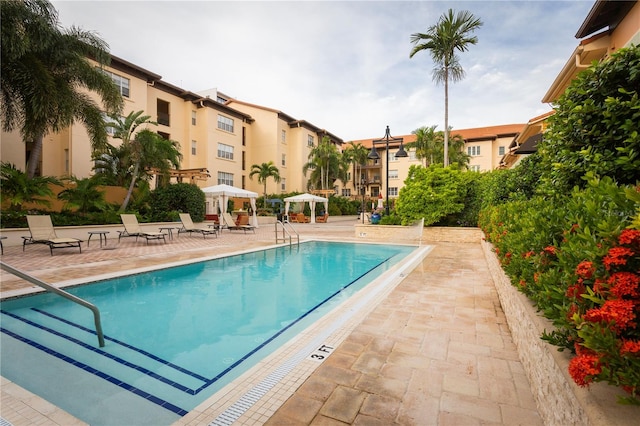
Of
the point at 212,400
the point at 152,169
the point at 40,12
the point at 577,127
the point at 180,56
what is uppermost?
the point at 40,12

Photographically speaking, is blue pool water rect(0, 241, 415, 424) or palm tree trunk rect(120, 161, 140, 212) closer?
blue pool water rect(0, 241, 415, 424)

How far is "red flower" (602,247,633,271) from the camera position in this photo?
134 centimetres

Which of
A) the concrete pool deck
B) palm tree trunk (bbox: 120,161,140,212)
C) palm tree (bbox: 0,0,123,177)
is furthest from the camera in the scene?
palm tree trunk (bbox: 120,161,140,212)

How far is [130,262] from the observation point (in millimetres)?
8422

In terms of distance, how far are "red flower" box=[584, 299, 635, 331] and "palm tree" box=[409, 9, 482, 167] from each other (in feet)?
56.9

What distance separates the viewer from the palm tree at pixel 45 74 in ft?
35.1

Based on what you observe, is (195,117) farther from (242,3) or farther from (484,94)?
(484,94)

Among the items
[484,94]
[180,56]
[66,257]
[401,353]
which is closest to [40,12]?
[180,56]

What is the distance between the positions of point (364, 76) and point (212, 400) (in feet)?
57.7

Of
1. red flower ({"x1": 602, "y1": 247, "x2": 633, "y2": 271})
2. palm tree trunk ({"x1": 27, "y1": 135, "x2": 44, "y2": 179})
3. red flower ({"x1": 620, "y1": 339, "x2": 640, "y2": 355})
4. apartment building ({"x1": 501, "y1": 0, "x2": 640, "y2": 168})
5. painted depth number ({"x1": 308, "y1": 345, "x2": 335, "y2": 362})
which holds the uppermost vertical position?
apartment building ({"x1": 501, "y1": 0, "x2": 640, "y2": 168})

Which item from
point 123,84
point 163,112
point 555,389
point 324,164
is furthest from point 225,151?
point 555,389

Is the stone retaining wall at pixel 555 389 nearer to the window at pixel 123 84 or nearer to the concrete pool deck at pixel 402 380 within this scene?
the concrete pool deck at pixel 402 380

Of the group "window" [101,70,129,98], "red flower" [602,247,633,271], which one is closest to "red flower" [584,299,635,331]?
"red flower" [602,247,633,271]

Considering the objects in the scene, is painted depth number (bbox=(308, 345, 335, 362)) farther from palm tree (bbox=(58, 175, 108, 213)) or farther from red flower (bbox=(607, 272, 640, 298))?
palm tree (bbox=(58, 175, 108, 213))
